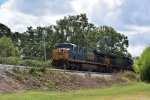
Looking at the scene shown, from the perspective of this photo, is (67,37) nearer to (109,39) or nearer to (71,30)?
(71,30)

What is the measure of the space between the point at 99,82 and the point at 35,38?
332 feet

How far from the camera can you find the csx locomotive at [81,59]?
47.6 metres

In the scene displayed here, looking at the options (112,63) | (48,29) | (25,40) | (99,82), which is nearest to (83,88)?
(99,82)

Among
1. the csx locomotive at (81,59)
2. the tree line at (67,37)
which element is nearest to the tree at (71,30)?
the tree line at (67,37)

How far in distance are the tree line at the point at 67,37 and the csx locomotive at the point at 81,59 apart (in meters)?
36.3

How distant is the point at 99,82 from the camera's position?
39.0 m

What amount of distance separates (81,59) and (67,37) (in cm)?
5469

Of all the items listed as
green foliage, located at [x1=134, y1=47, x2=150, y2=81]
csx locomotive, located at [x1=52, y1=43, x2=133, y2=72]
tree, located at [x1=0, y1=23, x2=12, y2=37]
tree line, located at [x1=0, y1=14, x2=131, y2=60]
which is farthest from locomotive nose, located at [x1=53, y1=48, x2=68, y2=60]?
tree, located at [x1=0, y1=23, x2=12, y2=37]

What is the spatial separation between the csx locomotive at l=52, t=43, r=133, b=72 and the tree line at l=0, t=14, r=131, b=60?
119ft

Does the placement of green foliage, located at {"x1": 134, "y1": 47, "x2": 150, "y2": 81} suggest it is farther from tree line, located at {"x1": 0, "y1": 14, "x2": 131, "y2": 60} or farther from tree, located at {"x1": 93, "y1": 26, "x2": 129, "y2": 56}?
tree, located at {"x1": 93, "y1": 26, "x2": 129, "y2": 56}

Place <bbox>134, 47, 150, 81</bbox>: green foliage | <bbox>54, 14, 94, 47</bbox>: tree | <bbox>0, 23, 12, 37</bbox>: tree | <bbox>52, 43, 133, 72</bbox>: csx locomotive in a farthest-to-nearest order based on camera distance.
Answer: <bbox>0, 23, 12, 37</bbox>: tree < <bbox>54, 14, 94, 47</bbox>: tree < <bbox>52, 43, 133, 72</bbox>: csx locomotive < <bbox>134, 47, 150, 81</bbox>: green foliage

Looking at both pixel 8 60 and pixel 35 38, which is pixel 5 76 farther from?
pixel 35 38

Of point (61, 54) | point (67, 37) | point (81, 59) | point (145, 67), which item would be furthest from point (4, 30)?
point (145, 67)

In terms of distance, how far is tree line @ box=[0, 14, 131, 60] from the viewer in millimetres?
105688
